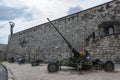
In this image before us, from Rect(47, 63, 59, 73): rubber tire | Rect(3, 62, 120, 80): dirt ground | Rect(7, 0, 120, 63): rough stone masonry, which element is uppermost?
Rect(7, 0, 120, 63): rough stone masonry

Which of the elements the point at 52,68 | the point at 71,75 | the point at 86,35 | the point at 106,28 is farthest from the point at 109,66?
the point at 86,35

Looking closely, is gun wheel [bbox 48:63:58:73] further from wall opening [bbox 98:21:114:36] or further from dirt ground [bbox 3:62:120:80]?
wall opening [bbox 98:21:114:36]

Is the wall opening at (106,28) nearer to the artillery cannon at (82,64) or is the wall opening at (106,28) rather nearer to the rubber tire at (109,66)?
the artillery cannon at (82,64)

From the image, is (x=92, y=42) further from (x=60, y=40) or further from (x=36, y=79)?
(x=36, y=79)

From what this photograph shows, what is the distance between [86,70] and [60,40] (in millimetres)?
7594

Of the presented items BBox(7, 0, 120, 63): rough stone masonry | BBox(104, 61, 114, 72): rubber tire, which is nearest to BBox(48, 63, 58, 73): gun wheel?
BBox(104, 61, 114, 72): rubber tire

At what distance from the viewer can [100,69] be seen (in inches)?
449

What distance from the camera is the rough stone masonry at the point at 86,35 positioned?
44.0 feet

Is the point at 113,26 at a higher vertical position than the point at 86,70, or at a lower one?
higher

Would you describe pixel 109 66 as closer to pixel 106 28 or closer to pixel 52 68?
pixel 52 68

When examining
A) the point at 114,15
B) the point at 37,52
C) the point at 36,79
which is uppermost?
the point at 114,15

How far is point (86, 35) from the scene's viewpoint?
50.9ft

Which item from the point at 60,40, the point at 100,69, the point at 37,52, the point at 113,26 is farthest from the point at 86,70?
the point at 37,52

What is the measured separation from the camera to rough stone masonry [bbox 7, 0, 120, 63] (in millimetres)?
13406
